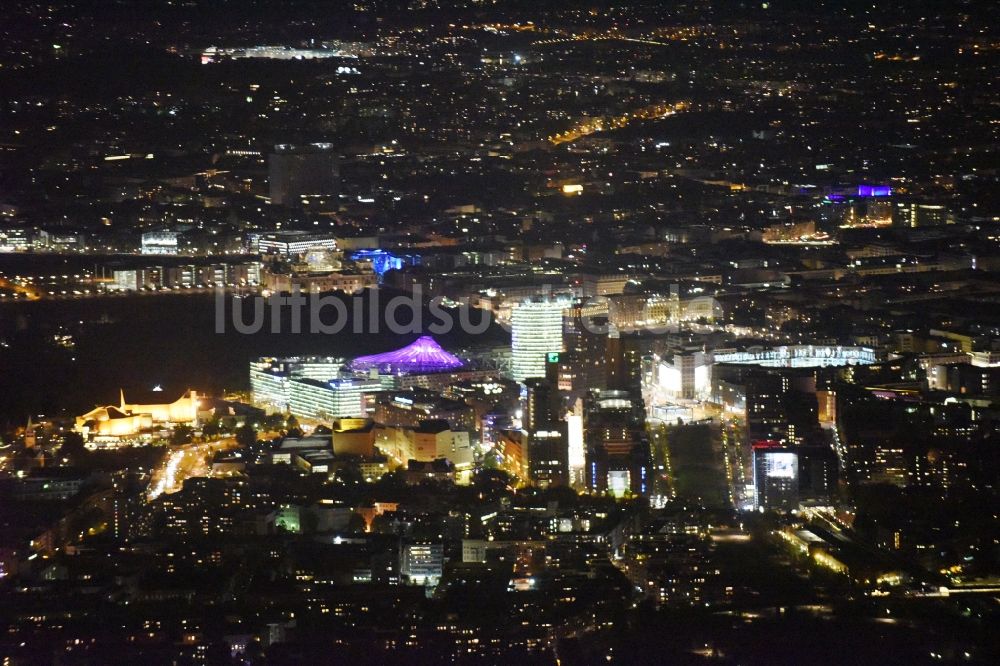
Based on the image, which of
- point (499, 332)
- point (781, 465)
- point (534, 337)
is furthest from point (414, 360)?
point (781, 465)

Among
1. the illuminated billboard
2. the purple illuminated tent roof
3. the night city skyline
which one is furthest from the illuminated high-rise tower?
the illuminated billboard

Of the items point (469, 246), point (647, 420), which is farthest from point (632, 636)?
point (469, 246)

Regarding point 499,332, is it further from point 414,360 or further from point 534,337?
point 534,337

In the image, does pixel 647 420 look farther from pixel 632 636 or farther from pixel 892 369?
pixel 632 636

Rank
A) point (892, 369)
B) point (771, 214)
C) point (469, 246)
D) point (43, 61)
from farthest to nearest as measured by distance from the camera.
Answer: point (43, 61) → point (771, 214) → point (469, 246) → point (892, 369)

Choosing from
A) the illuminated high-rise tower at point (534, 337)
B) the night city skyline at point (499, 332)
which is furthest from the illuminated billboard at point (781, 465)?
the illuminated high-rise tower at point (534, 337)
